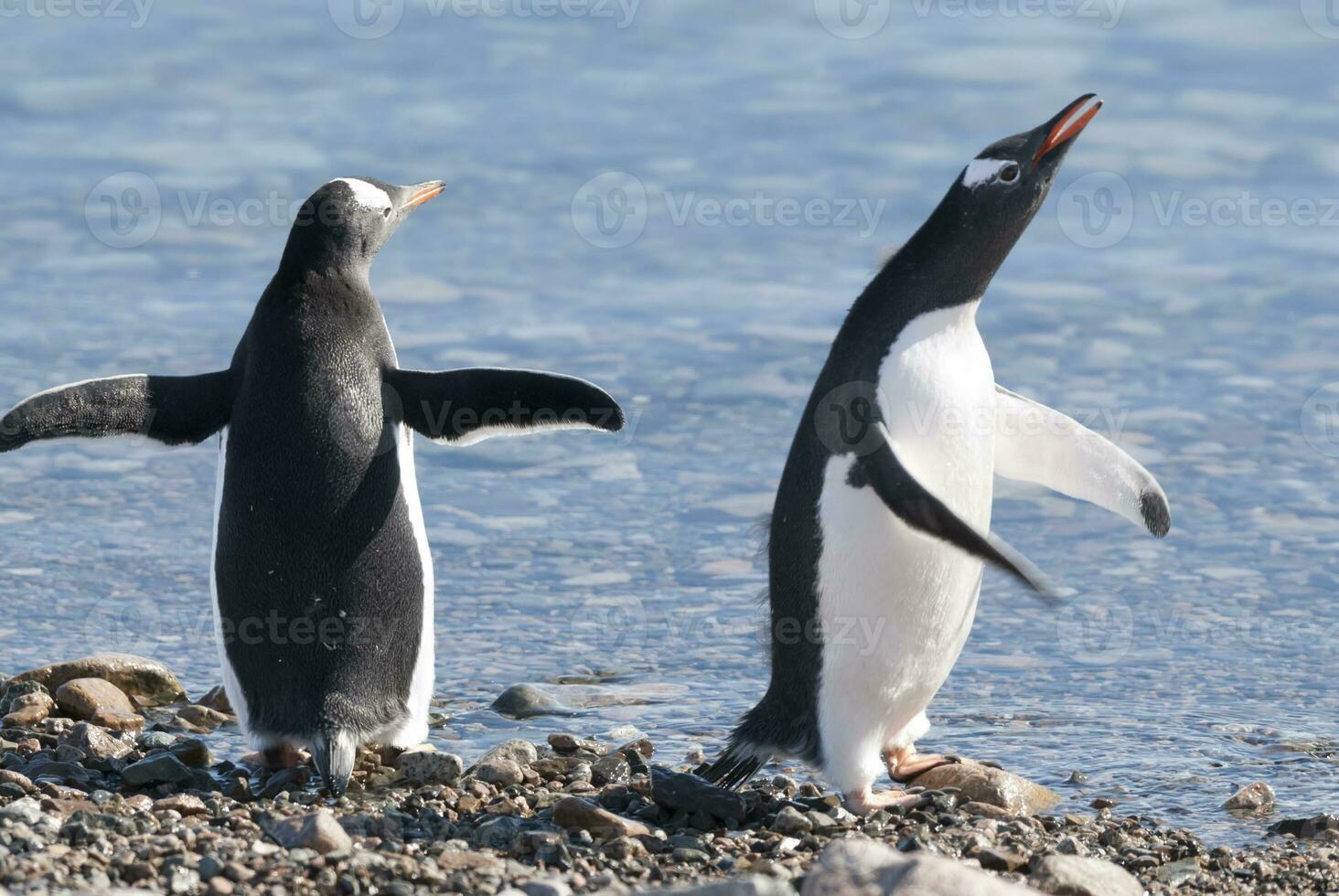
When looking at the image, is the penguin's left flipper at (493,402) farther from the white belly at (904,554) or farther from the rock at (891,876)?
the rock at (891,876)

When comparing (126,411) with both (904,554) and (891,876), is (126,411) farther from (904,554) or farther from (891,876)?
(891,876)

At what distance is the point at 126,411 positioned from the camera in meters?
4.89

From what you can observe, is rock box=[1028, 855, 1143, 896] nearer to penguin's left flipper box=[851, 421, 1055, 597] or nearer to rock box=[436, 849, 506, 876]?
penguin's left flipper box=[851, 421, 1055, 597]

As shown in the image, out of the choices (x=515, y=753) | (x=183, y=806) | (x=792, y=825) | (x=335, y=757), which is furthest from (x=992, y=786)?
(x=183, y=806)

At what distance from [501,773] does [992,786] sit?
1137 mm

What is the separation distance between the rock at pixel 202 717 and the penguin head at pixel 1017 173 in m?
2.36

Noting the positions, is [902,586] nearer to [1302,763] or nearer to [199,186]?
[1302,763]

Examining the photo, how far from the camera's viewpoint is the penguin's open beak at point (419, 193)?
5.29 metres

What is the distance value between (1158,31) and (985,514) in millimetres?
9967

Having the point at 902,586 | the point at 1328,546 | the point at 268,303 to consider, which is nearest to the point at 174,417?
the point at 268,303

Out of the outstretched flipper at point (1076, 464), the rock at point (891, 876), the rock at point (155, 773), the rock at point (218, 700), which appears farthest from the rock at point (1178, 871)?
the rock at point (218, 700)

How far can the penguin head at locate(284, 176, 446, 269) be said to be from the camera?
4875 mm

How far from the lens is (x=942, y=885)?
10.6 ft

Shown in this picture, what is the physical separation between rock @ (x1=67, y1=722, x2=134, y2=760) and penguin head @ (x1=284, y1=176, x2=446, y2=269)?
1229 millimetres
